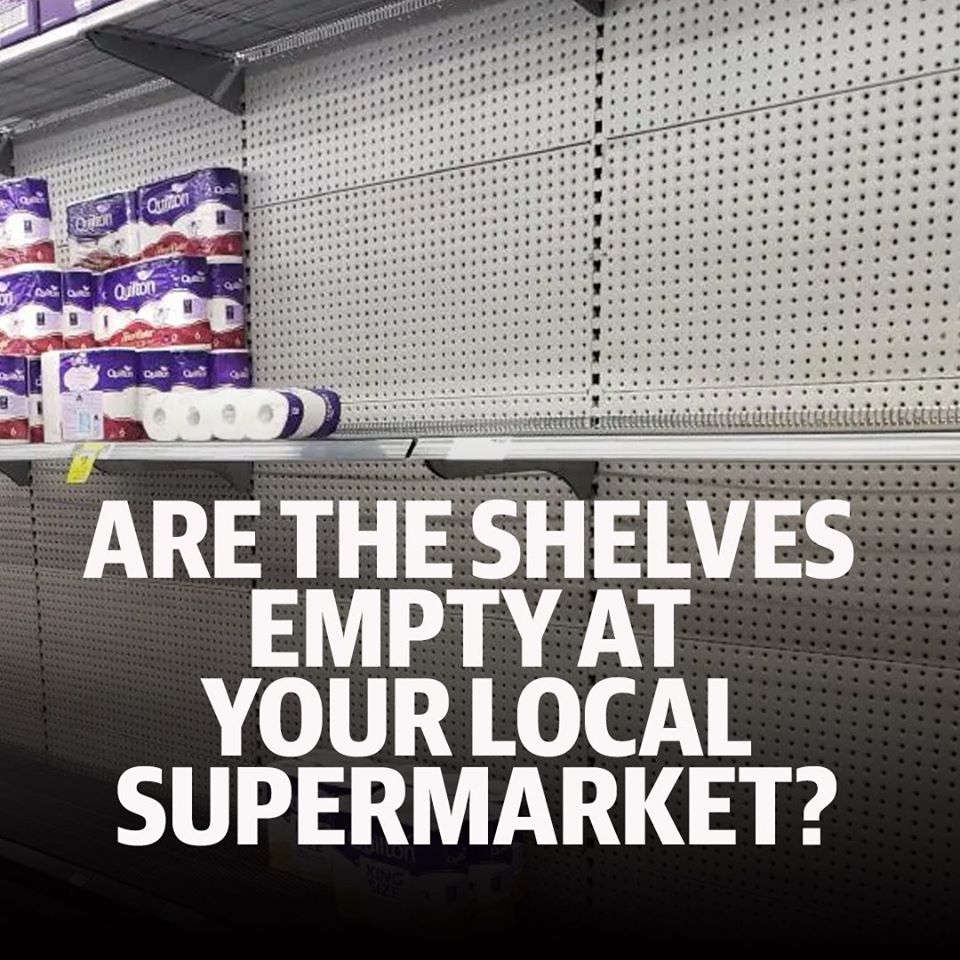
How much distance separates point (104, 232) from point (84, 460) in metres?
0.61

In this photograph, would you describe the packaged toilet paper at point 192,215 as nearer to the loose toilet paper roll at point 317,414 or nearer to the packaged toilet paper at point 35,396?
the packaged toilet paper at point 35,396

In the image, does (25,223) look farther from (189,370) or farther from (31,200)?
(189,370)

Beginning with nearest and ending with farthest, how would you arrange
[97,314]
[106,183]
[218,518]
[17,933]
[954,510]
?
1. [954,510]
2. [17,933]
3. [97,314]
4. [218,518]
5. [106,183]

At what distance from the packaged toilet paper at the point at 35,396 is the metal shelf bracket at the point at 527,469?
104 centimetres

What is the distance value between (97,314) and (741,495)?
143cm

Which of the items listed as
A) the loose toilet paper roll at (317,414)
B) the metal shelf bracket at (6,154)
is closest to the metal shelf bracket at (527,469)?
the loose toilet paper roll at (317,414)

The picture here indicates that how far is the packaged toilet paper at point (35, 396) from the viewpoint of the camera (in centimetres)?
233

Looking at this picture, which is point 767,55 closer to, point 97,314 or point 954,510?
point 954,510

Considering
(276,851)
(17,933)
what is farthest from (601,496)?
(17,933)

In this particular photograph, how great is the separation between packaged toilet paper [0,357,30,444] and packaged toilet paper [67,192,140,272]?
11.0 inches

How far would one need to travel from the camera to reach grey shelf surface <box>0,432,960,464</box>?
123 cm

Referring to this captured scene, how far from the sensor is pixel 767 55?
1781mm

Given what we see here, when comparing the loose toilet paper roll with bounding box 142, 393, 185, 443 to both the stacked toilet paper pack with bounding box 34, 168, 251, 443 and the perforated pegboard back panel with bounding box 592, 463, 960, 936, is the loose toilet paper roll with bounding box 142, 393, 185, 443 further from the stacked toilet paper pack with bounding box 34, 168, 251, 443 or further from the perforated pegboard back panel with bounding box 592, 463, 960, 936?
the perforated pegboard back panel with bounding box 592, 463, 960, 936

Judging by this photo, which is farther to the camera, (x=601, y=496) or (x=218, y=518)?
(x=218, y=518)
